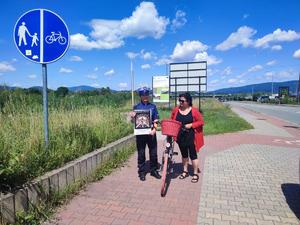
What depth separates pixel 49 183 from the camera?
14.9 feet

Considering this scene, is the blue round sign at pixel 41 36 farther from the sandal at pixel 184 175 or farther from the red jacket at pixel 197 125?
the sandal at pixel 184 175

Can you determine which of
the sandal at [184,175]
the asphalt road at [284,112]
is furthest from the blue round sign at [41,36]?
the asphalt road at [284,112]

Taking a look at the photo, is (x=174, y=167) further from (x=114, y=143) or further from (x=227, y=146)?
(x=227, y=146)

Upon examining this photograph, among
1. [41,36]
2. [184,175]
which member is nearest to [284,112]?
[184,175]

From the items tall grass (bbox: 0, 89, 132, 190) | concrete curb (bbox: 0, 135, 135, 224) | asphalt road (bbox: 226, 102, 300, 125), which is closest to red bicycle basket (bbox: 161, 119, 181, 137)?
concrete curb (bbox: 0, 135, 135, 224)

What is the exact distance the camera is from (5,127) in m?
5.47

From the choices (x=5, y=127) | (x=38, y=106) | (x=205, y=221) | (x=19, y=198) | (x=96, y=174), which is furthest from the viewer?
(x=38, y=106)

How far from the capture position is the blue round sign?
4.93 meters

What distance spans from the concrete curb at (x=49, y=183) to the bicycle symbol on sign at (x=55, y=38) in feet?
6.58

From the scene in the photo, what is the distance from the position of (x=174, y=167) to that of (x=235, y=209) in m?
2.67

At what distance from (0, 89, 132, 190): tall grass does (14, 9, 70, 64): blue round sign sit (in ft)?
4.29

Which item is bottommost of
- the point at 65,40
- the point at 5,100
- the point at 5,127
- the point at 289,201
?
the point at 289,201

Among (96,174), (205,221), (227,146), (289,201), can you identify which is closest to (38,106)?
(96,174)

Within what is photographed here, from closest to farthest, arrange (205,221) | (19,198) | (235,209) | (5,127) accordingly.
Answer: (19,198) → (205,221) → (235,209) → (5,127)
